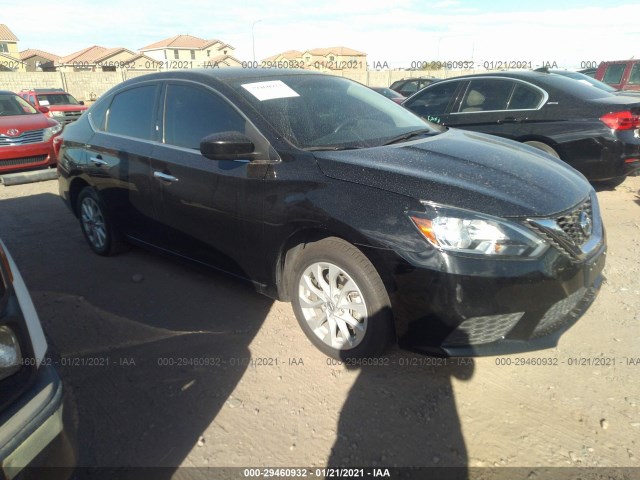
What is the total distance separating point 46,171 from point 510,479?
764cm

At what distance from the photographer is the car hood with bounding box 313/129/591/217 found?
245cm

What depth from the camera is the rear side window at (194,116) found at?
3252mm

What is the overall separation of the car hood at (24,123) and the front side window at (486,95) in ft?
22.7

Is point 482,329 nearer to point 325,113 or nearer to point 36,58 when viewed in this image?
point 325,113

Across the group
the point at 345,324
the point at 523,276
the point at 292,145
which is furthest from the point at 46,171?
the point at 523,276

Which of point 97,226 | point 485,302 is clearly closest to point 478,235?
point 485,302

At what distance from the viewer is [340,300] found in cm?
277

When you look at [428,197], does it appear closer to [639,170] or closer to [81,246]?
[81,246]

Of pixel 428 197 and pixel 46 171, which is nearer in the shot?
pixel 428 197

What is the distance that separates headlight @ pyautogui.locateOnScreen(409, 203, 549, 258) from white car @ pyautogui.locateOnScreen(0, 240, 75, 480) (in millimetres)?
1692

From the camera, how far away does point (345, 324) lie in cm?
281

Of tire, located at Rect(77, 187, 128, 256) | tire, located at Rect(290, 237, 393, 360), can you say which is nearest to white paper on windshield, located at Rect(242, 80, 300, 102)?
tire, located at Rect(290, 237, 393, 360)

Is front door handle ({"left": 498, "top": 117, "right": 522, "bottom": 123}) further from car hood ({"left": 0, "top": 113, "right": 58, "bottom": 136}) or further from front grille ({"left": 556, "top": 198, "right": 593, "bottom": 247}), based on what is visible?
car hood ({"left": 0, "top": 113, "right": 58, "bottom": 136})

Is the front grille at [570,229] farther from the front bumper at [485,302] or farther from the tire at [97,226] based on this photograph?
the tire at [97,226]
